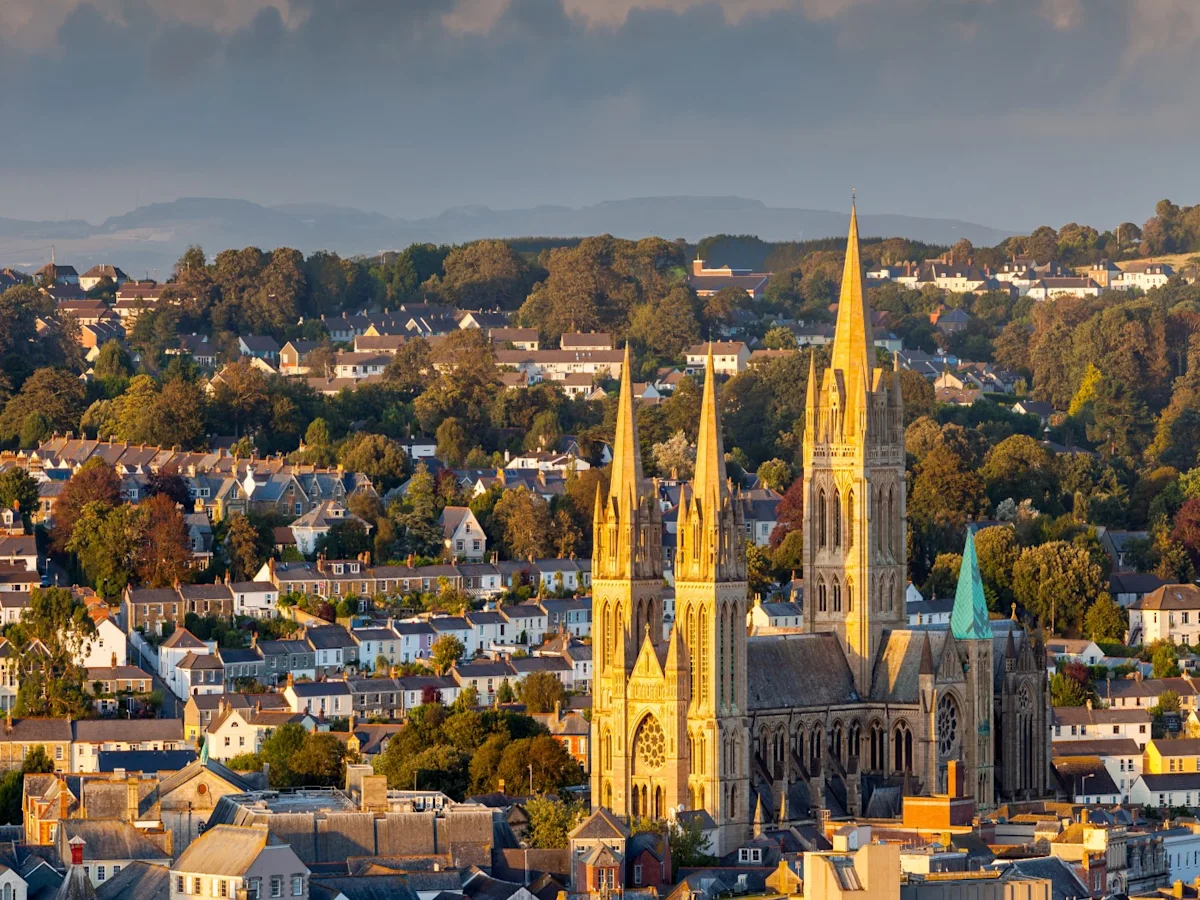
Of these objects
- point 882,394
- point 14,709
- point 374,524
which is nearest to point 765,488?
point 374,524

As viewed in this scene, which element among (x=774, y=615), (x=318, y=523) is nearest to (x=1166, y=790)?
(x=774, y=615)

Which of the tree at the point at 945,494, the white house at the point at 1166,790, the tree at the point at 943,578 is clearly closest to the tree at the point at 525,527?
the tree at the point at 945,494

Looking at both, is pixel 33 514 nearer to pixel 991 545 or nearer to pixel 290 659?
pixel 290 659

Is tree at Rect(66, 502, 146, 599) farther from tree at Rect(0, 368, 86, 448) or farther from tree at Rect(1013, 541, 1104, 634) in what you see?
tree at Rect(1013, 541, 1104, 634)

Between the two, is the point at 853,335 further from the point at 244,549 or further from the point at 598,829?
the point at 244,549

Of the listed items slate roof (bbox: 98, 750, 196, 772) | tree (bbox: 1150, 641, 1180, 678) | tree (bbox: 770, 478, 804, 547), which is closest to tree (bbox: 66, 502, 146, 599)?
slate roof (bbox: 98, 750, 196, 772)

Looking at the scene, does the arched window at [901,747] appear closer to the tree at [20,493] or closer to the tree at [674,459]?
the tree at [20,493]
